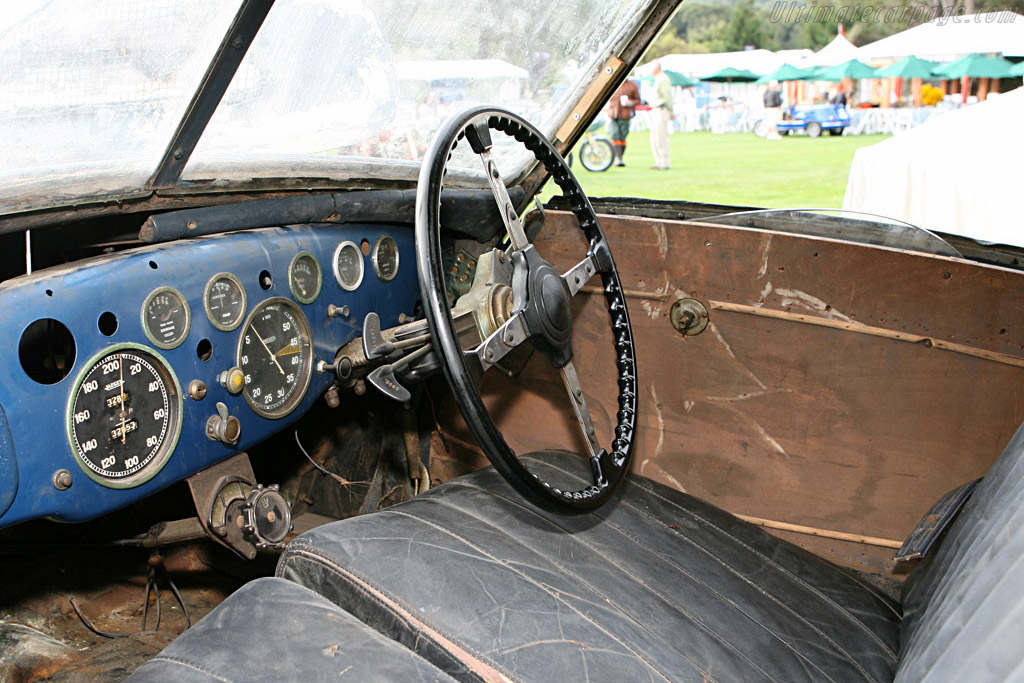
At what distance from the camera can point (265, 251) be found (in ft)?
5.45

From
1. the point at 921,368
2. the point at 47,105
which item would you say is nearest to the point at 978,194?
the point at 921,368

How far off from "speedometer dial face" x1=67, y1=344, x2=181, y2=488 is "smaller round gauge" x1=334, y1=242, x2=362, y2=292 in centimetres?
46

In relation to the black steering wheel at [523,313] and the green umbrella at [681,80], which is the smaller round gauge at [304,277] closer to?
the black steering wheel at [523,313]

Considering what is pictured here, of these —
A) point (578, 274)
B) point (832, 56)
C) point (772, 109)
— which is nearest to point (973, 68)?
point (832, 56)

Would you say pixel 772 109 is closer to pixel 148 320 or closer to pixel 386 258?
pixel 386 258

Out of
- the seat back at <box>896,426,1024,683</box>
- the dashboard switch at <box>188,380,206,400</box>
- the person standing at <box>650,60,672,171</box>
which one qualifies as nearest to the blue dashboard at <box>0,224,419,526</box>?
the dashboard switch at <box>188,380,206,400</box>

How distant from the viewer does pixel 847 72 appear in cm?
2056

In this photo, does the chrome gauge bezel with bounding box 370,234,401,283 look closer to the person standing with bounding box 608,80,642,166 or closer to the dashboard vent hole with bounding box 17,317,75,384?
the dashboard vent hole with bounding box 17,317,75,384

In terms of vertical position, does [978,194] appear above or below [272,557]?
above

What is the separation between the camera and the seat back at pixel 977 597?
32.8 inches

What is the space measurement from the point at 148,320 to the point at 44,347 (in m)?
0.18

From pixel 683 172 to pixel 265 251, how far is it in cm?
1088

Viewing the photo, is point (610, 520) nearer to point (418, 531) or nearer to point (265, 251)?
point (418, 531)

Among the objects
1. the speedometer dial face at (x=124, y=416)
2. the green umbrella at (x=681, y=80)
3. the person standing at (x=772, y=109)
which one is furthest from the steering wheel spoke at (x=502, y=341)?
the green umbrella at (x=681, y=80)
